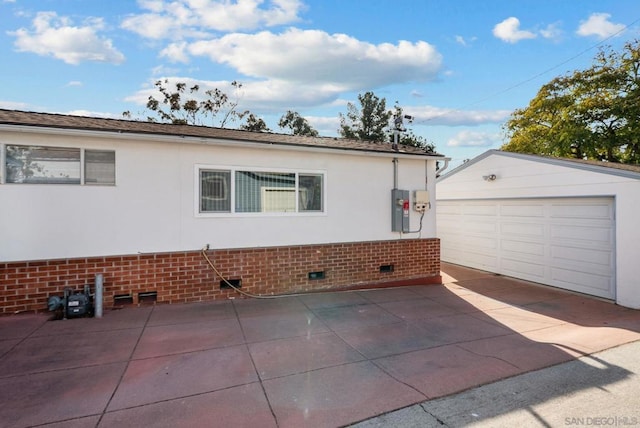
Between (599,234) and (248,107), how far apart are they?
73.5 feet

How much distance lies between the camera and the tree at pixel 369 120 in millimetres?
30047

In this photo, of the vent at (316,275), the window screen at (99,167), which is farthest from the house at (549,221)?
the window screen at (99,167)

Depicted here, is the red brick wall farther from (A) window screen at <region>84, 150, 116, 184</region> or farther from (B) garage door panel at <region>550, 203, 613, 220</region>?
(B) garage door panel at <region>550, 203, 613, 220</region>

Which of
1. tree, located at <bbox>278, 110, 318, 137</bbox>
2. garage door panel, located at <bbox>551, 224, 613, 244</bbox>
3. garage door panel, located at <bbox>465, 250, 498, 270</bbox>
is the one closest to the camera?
garage door panel, located at <bbox>551, 224, 613, 244</bbox>

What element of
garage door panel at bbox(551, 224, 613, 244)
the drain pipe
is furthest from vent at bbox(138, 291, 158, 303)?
garage door panel at bbox(551, 224, 613, 244)

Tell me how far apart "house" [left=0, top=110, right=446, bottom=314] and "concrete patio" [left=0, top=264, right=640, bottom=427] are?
59 centimetres

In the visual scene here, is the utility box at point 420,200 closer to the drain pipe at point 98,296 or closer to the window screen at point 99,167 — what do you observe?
the window screen at point 99,167

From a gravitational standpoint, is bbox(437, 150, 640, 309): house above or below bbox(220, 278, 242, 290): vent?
above

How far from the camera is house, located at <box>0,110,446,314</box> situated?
18.2 ft

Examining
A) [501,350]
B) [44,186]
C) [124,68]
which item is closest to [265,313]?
[501,350]

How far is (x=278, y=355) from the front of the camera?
4254 millimetres

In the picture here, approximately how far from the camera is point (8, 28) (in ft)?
27.0

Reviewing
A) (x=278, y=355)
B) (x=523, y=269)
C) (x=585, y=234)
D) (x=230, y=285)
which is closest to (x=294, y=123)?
(x=523, y=269)

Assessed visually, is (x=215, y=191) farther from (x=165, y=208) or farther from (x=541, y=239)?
(x=541, y=239)
